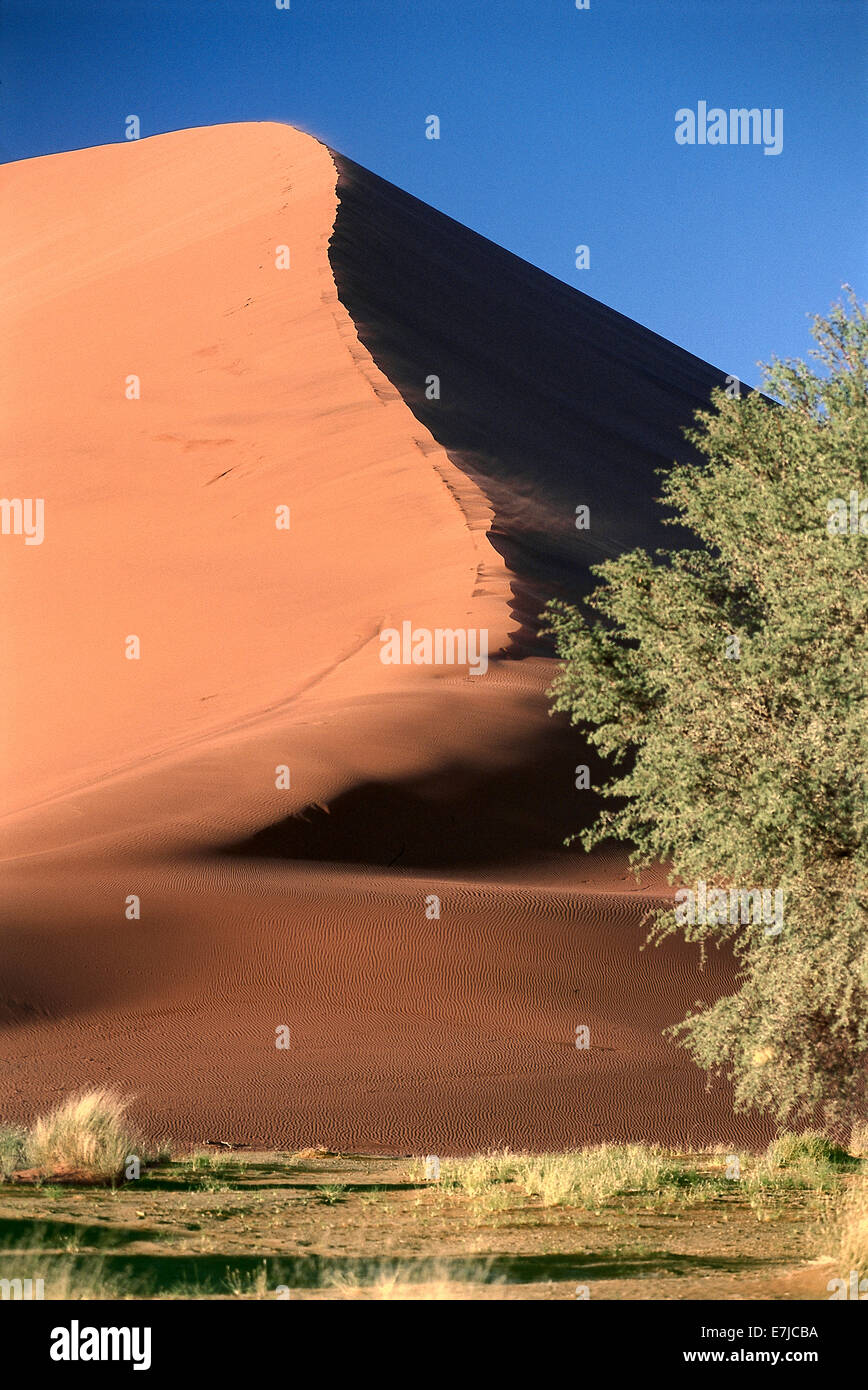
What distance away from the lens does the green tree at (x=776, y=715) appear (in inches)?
414

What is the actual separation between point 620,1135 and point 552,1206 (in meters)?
4.67

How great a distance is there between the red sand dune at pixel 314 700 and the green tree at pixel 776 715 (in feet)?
12.9

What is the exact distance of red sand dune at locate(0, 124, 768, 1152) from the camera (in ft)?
53.7

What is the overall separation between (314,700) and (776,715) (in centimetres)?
1687

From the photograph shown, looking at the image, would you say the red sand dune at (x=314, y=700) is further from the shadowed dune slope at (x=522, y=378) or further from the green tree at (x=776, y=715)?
the green tree at (x=776, y=715)

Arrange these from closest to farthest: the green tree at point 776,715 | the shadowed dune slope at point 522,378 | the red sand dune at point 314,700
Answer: the green tree at point 776,715, the red sand dune at point 314,700, the shadowed dune slope at point 522,378

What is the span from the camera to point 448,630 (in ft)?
96.5

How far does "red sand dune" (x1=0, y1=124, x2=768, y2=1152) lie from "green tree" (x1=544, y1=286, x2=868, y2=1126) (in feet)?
12.9

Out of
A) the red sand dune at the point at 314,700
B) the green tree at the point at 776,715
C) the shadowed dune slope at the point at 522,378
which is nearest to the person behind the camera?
the green tree at the point at 776,715

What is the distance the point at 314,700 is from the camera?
27094 mm

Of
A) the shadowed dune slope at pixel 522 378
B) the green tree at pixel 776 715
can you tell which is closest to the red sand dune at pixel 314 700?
the shadowed dune slope at pixel 522 378

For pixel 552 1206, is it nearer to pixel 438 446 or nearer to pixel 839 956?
pixel 839 956

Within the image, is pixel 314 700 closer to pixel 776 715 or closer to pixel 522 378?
pixel 776 715
